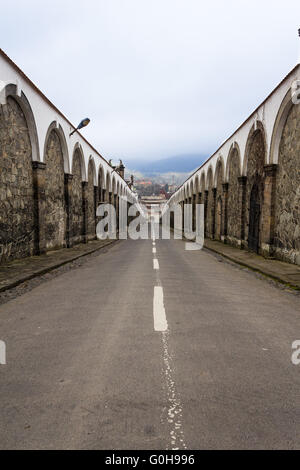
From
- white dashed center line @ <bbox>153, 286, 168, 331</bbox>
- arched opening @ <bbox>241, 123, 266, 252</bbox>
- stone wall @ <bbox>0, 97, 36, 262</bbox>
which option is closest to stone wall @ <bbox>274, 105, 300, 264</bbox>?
arched opening @ <bbox>241, 123, 266, 252</bbox>

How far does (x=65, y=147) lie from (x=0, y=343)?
1387 centimetres

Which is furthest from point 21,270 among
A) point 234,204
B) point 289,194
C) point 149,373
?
point 234,204

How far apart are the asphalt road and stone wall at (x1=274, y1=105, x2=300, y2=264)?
515 cm

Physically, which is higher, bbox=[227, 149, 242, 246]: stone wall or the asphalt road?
bbox=[227, 149, 242, 246]: stone wall

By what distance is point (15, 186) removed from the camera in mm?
10891

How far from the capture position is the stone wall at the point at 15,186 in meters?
10.1

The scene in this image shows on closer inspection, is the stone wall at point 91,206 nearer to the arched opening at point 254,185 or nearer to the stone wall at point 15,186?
the stone wall at point 15,186

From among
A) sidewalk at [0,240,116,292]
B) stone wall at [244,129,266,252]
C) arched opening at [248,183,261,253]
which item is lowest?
sidewalk at [0,240,116,292]

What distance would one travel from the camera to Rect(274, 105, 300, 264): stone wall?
1043 cm

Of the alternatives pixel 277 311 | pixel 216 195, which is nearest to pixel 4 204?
pixel 277 311

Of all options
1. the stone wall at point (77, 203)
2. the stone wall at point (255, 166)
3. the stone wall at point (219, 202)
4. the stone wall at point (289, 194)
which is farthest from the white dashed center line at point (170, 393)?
the stone wall at point (219, 202)

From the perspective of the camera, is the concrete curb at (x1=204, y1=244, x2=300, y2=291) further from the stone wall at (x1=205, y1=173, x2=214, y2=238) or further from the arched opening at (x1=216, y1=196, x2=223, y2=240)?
the stone wall at (x1=205, y1=173, x2=214, y2=238)

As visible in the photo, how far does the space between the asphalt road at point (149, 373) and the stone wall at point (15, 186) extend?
16.5ft
